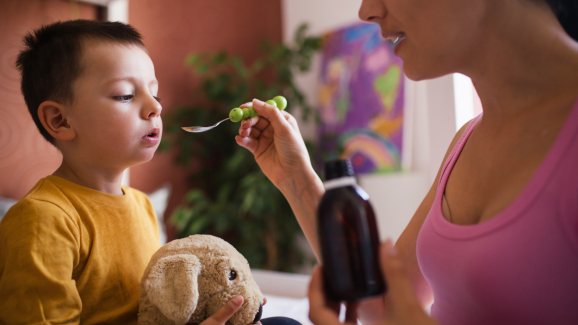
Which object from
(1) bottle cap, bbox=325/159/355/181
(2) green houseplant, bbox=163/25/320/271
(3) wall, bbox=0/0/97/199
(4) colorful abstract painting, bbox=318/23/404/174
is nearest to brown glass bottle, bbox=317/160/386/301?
(1) bottle cap, bbox=325/159/355/181

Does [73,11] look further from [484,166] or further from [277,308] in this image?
[484,166]

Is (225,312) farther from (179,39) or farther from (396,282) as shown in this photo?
(179,39)

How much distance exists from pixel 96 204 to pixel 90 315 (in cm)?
21

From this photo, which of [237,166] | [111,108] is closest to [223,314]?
[111,108]

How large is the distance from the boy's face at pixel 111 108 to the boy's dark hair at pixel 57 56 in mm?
21

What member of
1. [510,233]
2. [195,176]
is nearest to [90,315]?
[510,233]

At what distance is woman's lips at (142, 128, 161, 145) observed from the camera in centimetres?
85

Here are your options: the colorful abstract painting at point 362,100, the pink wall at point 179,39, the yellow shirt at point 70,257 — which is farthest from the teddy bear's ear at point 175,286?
the colorful abstract painting at point 362,100

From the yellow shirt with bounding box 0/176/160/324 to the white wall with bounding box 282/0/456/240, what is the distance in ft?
3.27

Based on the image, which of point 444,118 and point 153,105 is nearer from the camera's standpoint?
point 153,105

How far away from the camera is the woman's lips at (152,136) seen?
85cm

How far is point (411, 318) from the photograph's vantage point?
0.43 meters

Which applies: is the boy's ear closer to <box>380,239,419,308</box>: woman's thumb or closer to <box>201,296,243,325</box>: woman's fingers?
<box>201,296,243,325</box>: woman's fingers

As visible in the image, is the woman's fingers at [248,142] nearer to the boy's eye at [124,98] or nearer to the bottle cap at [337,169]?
the boy's eye at [124,98]
